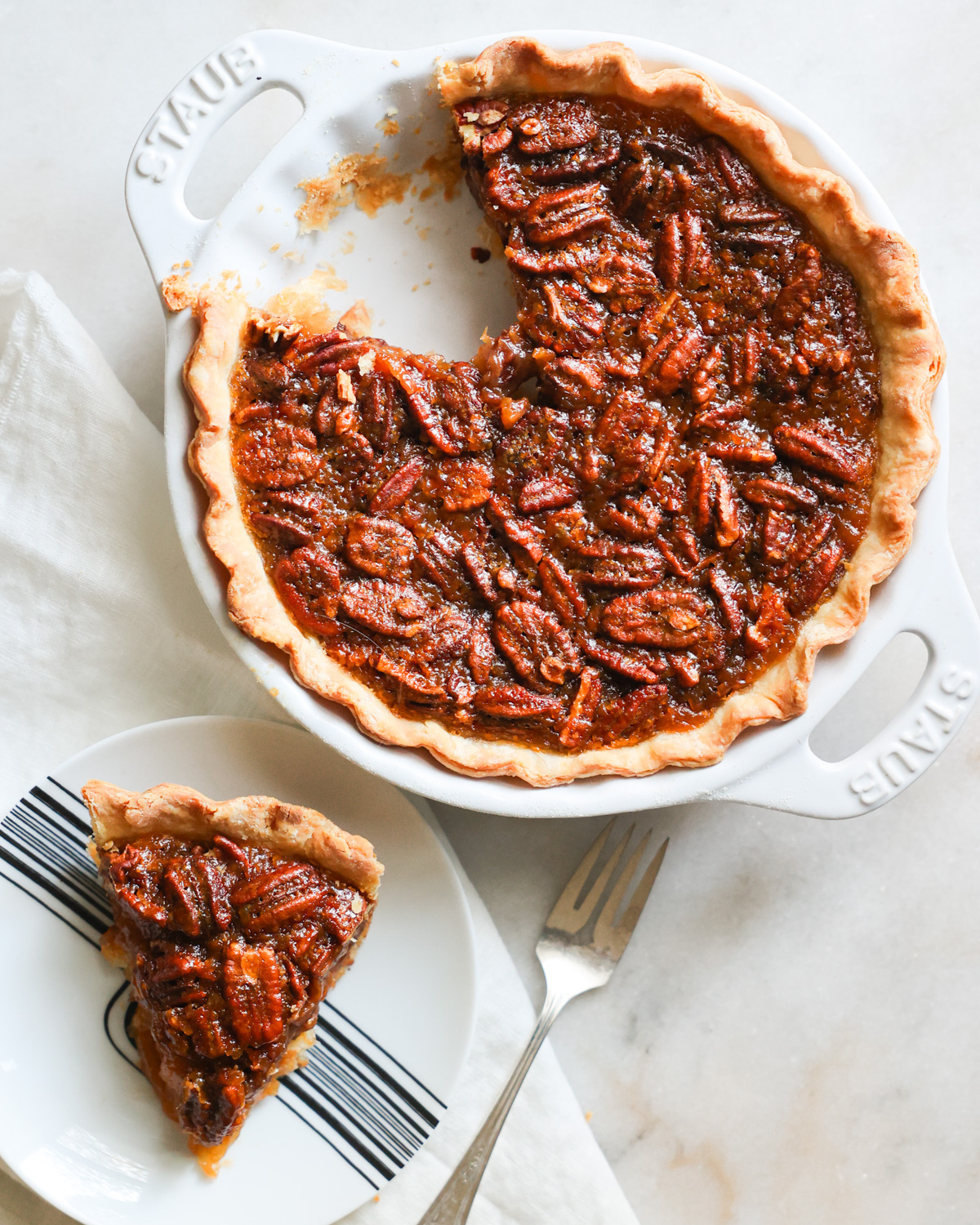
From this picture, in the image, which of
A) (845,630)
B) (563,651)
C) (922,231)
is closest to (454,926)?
(563,651)

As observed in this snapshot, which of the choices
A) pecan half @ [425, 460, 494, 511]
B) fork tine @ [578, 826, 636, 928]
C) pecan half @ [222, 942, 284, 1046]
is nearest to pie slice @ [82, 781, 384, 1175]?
pecan half @ [222, 942, 284, 1046]

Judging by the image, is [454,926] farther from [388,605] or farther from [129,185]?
[129,185]

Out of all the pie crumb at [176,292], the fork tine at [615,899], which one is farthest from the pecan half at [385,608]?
the fork tine at [615,899]

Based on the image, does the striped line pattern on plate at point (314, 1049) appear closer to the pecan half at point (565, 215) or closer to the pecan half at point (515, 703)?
the pecan half at point (515, 703)

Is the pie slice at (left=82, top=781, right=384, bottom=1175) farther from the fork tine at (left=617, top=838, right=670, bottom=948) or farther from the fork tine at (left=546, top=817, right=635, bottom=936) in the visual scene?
the fork tine at (left=617, top=838, right=670, bottom=948)

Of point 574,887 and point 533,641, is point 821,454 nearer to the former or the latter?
point 533,641
